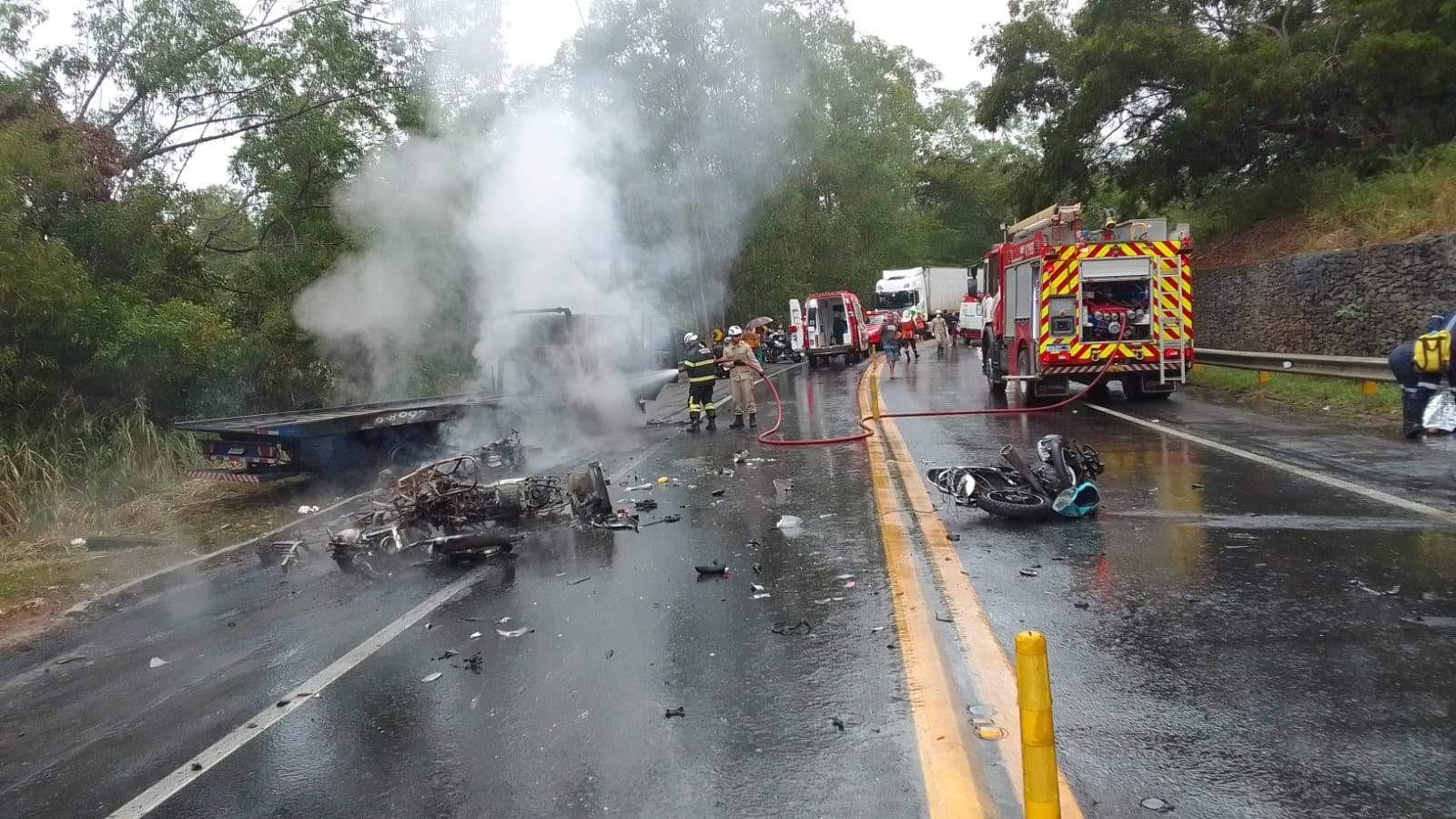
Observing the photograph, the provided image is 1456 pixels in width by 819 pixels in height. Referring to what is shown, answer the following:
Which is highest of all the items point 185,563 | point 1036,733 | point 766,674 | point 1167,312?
point 1167,312

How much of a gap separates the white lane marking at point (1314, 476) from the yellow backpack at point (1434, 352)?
1635 mm

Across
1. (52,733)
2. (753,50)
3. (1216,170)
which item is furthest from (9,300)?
(1216,170)

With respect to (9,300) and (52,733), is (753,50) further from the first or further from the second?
(52,733)

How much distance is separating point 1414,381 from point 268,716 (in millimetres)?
9976

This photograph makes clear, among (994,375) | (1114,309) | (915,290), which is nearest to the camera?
(1114,309)

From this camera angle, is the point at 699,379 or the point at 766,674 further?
the point at 699,379

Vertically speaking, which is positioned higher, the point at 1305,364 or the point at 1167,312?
the point at 1167,312

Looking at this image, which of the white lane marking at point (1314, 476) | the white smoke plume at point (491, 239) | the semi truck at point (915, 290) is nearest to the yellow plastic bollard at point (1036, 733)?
the white lane marking at point (1314, 476)

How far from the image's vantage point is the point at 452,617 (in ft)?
17.6

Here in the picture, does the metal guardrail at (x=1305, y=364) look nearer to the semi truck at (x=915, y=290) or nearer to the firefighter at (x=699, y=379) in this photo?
the firefighter at (x=699, y=379)

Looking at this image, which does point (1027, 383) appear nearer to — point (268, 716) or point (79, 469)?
point (79, 469)

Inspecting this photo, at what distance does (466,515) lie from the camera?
7645 mm

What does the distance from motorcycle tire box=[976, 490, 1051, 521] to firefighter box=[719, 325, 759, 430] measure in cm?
727

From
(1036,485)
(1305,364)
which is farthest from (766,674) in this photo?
(1305,364)
